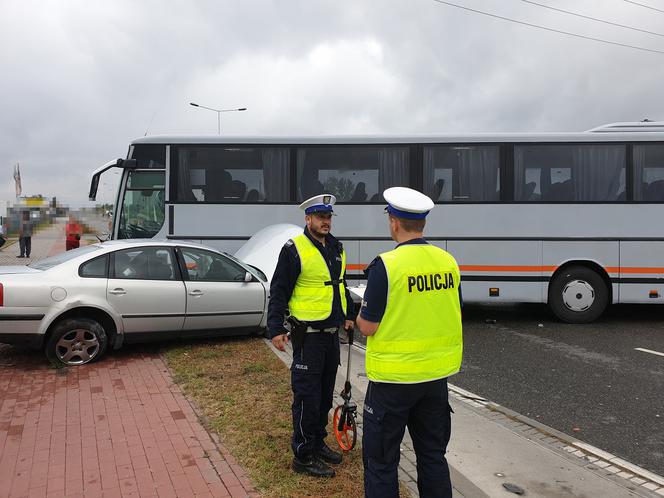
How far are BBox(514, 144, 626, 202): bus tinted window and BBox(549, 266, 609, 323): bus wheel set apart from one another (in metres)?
1.29

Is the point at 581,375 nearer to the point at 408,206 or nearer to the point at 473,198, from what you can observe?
the point at 473,198

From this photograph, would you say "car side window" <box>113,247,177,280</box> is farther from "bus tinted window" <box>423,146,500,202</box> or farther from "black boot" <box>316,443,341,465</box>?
"bus tinted window" <box>423,146,500,202</box>

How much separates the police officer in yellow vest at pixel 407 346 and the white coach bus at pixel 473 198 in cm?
649

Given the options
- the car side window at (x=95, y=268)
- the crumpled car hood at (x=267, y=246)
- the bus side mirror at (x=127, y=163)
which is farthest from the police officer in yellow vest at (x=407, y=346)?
the bus side mirror at (x=127, y=163)

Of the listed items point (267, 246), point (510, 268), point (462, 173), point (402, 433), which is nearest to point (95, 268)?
point (267, 246)

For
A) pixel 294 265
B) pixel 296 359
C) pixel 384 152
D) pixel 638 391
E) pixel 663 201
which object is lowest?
pixel 638 391

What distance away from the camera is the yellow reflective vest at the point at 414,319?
8.41 ft

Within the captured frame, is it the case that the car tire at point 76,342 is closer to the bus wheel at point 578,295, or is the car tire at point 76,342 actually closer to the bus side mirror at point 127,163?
the bus side mirror at point 127,163

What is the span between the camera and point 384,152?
9406 mm

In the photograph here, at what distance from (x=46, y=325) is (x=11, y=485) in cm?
271

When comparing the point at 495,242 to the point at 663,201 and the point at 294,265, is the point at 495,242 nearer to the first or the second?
the point at 663,201

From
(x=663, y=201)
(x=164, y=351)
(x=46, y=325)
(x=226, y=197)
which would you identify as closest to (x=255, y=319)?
(x=164, y=351)

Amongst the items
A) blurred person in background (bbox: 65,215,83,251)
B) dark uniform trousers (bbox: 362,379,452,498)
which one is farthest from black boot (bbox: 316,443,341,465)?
blurred person in background (bbox: 65,215,83,251)

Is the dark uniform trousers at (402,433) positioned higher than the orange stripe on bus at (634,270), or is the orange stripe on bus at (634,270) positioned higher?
the orange stripe on bus at (634,270)
